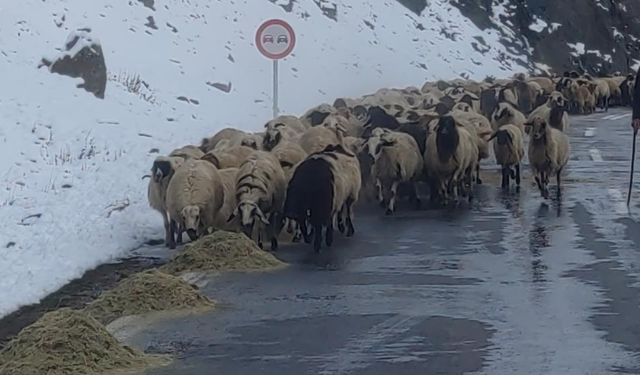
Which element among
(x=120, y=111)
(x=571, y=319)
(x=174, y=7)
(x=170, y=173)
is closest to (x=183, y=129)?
(x=120, y=111)

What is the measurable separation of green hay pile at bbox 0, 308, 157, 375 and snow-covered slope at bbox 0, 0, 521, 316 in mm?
2175

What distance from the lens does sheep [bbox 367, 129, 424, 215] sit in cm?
2008

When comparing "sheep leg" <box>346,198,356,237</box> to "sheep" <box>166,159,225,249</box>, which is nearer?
"sheep" <box>166,159,225,249</box>

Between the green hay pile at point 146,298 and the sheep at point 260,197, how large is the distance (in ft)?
12.0

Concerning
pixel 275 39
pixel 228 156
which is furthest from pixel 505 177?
pixel 228 156

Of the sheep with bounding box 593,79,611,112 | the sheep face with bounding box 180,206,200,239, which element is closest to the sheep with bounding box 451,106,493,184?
the sheep face with bounding box 180,206,200,239

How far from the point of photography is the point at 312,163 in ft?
54.6

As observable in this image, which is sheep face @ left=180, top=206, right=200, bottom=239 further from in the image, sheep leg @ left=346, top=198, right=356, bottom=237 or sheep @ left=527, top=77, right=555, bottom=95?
sheep @ left=527, top=77, right=555, bottom=95

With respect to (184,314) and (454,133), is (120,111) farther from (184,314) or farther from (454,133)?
(184,314)

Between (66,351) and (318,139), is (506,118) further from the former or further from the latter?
(66,351)

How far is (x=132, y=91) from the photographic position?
28.5 meters

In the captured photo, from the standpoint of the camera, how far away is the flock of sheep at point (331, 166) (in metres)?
16.3

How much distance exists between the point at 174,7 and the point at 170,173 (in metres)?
22.3

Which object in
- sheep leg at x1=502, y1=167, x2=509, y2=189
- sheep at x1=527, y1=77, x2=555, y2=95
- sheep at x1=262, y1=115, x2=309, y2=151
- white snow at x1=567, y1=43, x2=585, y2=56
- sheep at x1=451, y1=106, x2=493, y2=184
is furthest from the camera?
white snow at x1=567, y1=43, x2=585, y2=56
